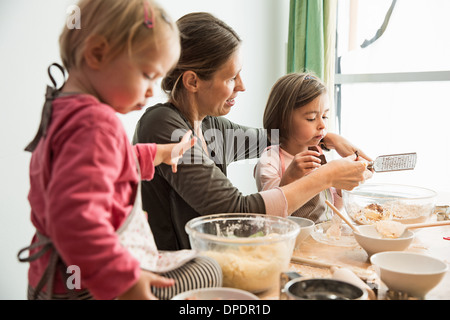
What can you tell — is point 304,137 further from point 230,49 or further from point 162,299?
point 162,299

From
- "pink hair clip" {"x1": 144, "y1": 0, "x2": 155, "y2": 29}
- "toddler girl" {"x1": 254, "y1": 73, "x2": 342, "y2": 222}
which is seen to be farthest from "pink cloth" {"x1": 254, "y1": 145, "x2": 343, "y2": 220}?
"pink hair clip" {"x1": 144, "y1": 0, "x2": 155, "y2": 29}

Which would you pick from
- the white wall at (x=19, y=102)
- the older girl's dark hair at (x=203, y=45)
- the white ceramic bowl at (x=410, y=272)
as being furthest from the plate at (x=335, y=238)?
the white wall at (x=19, y=102)

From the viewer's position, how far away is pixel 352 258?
3.55 ft

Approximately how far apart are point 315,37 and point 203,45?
1773 millimetres

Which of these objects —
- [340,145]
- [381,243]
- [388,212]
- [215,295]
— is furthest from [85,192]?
[340,145]

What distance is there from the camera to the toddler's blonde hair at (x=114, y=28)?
2.41ft

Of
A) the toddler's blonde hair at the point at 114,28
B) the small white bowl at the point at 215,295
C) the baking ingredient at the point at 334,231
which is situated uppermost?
the toddler's blonde hair at the point at 114,28

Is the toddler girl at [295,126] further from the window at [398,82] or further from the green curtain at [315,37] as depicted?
the window at [398,82]

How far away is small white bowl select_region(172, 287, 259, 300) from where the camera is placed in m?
0.71

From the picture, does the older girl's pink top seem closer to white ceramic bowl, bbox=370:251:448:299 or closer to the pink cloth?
white ceramic bowl, bbox=370:251:448:299

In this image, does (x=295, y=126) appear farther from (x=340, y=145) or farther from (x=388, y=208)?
(x=388, y=208)

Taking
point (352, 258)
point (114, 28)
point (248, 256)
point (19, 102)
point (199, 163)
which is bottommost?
point (352, 258)

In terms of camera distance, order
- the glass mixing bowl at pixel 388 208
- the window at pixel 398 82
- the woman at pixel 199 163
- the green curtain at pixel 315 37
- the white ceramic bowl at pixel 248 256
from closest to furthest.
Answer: the white ceramic bowl at pixel 248 256 → the woman at pixel 199 163 → the glass mixing bowl at pixel 388 208 → the window at pixel 398 82 → the green curtain at pixel 315 37
